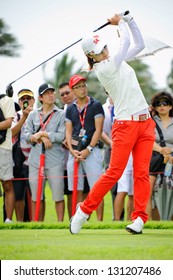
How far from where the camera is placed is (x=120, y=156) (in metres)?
9.05

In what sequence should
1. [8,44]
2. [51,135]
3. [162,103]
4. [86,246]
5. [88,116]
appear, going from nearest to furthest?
[86,246] < [162,103] < [88,116] < [51,135] < [8,44]

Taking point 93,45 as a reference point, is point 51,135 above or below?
below

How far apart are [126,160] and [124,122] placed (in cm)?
43

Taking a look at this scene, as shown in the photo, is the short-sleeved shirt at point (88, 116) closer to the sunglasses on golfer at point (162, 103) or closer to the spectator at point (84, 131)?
the spectator at point (84, 131)

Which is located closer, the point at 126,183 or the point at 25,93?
the point at 126,183

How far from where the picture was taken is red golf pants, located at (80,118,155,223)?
9023 mm

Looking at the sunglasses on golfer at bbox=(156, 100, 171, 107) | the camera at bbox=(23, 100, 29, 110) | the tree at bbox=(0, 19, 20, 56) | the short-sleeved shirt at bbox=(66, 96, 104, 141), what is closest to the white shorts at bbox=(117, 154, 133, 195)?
the short-sleeved shirt at bbox=(66, 96, 104, 141)

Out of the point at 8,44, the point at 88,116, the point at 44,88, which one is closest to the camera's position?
the point at 88,116

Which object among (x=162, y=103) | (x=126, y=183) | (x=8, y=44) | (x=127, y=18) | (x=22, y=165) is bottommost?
(x=126, y=183)

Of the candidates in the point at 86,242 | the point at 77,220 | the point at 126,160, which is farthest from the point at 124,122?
the point at 86,242

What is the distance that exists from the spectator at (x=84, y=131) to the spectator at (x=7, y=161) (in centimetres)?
89

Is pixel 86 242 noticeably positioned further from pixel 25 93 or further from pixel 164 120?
pixel 25 93

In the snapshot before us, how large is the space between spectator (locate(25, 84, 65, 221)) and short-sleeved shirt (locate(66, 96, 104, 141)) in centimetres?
23

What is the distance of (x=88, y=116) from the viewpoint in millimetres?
12398
